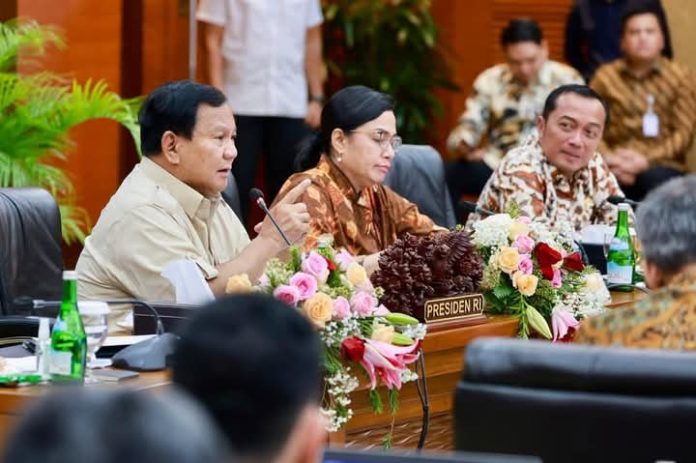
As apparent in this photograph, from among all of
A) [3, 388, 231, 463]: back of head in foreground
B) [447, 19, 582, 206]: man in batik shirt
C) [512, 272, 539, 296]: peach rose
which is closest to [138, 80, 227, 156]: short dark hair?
[512, 272, 539, 296]: peach rose

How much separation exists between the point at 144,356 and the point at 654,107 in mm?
5201

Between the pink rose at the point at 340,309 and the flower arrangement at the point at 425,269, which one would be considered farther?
the flower arrangement at the point at 425,269

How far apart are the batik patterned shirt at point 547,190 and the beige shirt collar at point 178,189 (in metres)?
1.51

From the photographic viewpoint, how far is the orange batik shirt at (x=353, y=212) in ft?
14.4

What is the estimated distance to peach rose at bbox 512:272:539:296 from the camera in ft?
12.4

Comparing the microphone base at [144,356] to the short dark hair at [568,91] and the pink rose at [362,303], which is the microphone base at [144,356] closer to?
the pink rose at [362,303]

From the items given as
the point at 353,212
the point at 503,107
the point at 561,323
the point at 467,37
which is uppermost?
the point at 467,37

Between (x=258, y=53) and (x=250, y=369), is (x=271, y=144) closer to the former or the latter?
(x=258, y=53)

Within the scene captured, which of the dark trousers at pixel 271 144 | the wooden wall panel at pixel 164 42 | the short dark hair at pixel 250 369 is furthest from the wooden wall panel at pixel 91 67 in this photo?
the short dark hair at pixel 250 369

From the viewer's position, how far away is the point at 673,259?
96.3 inches

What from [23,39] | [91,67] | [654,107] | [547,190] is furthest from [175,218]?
[654,107]

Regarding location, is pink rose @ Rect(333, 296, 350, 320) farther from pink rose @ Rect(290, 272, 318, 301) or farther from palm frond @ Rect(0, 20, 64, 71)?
palm frond @ Rect(0, 20, 64, 71)

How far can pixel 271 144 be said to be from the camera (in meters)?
6.74

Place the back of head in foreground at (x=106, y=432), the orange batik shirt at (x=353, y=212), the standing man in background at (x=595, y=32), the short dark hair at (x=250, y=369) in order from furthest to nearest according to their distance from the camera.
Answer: the standing man in background at (x=595, y=32)
the orange batik shirt at (x=353, y=212)
the short dark hair at (x=250, y=369)
the back of head in foreground at (x=106, y=432)
